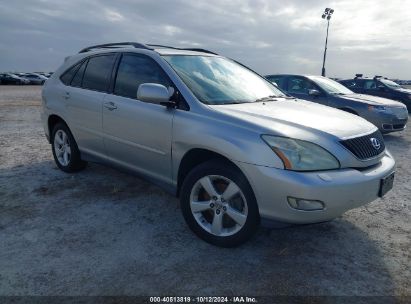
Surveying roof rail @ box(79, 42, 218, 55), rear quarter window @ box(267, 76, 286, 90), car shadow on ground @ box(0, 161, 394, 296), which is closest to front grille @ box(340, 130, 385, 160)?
car shadow on ground @ box(0, 161, 394, 296)

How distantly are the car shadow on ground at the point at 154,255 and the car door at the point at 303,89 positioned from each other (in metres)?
5.40

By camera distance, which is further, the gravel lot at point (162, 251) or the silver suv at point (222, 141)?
the silver suv at point (222, 141)

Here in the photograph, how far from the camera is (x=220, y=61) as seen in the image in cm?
427

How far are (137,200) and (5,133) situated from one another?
18.0 ft

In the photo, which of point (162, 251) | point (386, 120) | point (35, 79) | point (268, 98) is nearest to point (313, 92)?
point (386, 120)

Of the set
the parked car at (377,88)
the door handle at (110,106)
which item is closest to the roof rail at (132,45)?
the door handle at (110,106)

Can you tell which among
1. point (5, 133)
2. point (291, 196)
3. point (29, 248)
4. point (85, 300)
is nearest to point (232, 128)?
point (291, 196)

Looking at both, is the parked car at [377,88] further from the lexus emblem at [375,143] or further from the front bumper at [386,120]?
the lexus emblem at [375,143]

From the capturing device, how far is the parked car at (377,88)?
1279 centimetres

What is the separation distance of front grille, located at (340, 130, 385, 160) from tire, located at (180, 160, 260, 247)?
2.97 feet

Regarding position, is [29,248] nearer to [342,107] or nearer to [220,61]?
[220,61]

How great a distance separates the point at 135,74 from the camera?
3918mm

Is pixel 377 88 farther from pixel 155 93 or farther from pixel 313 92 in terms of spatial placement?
pixel 155 93

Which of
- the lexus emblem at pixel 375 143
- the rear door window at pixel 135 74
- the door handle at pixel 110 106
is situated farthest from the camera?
the door handle at pixel 110 106
